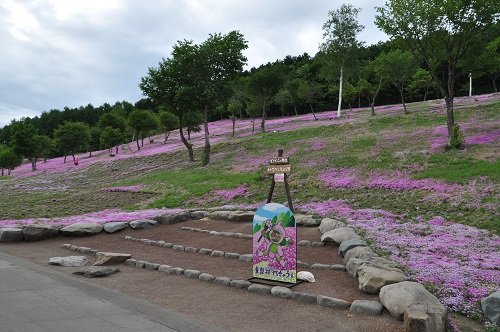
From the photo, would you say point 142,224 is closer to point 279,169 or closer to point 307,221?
point 307,221

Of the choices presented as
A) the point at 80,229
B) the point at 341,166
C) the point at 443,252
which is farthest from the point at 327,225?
the point at 341,166

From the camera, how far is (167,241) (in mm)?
14312

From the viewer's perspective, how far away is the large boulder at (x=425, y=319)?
5688 millimetres

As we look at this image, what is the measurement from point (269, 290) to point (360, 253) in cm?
259

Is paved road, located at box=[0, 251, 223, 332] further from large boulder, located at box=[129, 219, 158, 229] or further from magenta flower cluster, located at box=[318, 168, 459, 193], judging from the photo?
magenta flower cluster, located at box=[318, 168, 459, 193]

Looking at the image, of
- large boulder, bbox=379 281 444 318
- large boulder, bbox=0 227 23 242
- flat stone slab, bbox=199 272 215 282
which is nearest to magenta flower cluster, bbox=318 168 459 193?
large boulder, bbox=379 281 444 318

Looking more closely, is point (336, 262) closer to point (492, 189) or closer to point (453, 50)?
point (492, 189)

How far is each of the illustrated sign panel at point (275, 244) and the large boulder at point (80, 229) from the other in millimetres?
9424

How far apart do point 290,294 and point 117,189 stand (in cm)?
2431

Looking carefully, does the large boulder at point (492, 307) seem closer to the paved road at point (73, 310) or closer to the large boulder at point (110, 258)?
the paved road at point (73, 310)

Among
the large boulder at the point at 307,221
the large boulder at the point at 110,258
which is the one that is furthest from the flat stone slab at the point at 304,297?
the large boulder at the point at 307,221

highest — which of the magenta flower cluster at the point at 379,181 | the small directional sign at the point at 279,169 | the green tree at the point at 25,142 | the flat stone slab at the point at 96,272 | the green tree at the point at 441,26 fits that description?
the green tree at the point at 441,26

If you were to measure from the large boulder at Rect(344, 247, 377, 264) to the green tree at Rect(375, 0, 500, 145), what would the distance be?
15.9 metres

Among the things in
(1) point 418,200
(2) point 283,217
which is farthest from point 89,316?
(1) point 418,200
